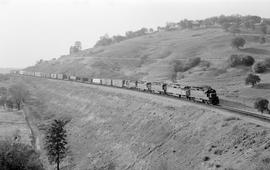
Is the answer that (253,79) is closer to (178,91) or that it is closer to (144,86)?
(178,91)

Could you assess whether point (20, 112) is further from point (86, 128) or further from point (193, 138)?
point (193, 138)

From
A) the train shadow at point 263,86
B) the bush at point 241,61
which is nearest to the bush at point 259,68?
the bush at point 241,61

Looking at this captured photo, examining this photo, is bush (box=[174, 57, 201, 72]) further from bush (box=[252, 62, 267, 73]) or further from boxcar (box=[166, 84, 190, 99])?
boxcar (box=[166, 84, 190, 99])

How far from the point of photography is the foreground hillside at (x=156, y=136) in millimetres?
35844

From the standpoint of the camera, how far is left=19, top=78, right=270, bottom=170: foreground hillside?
35.8 meters

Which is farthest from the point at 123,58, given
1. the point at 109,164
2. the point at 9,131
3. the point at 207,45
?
the point at 109,164

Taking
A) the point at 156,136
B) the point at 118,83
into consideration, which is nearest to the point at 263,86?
the point at 156,136

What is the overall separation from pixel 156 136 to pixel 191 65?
7238 centimetres

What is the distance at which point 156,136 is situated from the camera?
50.1 m

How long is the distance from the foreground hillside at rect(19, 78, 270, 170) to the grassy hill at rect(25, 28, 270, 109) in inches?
679

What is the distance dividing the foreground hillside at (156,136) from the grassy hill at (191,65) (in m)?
17.2

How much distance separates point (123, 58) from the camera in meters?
187

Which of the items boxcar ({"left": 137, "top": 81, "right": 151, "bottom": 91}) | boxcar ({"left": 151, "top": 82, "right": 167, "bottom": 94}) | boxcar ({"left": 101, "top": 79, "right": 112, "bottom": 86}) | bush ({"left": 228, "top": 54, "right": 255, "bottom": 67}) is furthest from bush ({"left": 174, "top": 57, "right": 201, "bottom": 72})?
boxcar ({"left": 151, "top": 82, "right": 167, "bottom": 94})

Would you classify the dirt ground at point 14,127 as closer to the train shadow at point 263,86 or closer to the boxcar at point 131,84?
the boxcar at point 131,84
